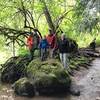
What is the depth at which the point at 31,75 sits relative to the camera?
643 inches

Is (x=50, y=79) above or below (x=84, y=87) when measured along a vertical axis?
above

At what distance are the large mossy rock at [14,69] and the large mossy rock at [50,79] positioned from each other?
100 inches

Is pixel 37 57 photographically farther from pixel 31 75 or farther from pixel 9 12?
pixel 9 12

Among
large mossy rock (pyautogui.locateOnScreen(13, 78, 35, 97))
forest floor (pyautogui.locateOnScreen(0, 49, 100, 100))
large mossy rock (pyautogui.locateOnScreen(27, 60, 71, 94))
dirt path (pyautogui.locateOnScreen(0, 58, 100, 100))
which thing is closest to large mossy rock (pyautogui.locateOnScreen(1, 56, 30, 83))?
forest floor (pyautogui.locateOnScreen(0, 49, 100, 100))

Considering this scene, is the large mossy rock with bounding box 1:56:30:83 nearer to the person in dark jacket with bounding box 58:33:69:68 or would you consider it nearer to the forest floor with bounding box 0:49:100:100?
the forest floor with bounding box 0:49:100:100

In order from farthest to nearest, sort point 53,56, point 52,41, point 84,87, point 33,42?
point 33,42, point 53,56, point 52,41, point 84,87

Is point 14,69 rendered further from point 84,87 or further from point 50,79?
point 84,87

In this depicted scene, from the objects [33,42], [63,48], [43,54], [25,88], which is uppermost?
[33,42]

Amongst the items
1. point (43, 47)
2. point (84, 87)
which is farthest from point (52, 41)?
point (84, 87)

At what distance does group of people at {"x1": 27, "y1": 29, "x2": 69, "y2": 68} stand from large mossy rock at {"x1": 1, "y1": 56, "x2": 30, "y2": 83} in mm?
977

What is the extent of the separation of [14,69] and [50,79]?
461cm

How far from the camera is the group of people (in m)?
16.4

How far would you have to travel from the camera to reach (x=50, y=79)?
14898 millimetres

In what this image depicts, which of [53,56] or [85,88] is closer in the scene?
[85,88]
